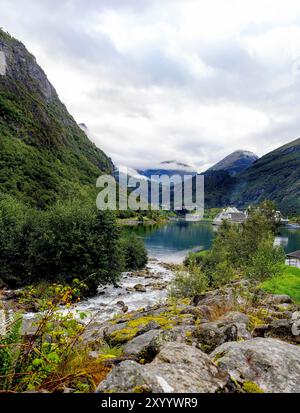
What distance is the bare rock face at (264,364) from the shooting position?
14.9 feet

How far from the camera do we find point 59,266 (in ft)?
113

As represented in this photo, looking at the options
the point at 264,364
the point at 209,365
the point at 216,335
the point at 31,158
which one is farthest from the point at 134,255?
the point at 31,158

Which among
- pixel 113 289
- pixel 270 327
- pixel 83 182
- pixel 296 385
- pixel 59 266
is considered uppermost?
pixel 83 182

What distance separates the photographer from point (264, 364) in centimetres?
495

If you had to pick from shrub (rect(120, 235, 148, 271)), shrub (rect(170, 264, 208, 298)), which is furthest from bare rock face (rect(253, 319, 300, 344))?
shrub (rect(120, 235, 148, 271))

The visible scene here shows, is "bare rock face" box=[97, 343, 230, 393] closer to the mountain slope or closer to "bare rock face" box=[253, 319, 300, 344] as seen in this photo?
"bare rock face" box=[253, 319, 300, 344]

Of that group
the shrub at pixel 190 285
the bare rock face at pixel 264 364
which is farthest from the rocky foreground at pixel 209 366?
the shrub at pixel 190 285

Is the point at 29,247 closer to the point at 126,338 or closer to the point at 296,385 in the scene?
the point at 126,338

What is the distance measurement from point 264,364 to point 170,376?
1899 mm

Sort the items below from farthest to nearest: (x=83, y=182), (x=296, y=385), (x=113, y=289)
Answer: (x=83, y=182) < (x=113, y=289) < (x=296, y=385)

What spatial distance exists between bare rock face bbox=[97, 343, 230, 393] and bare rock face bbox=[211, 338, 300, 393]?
533mm

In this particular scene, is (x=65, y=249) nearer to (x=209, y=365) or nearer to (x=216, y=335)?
(x=216, y=335)
